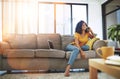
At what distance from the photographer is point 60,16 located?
645cm

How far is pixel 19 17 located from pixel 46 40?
236cm

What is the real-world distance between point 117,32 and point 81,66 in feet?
2.93

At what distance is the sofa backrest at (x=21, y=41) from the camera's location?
3613 mm

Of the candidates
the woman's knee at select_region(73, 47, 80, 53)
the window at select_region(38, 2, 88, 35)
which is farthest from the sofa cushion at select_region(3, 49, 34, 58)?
the window at select_region(38, 2, 88, 35)

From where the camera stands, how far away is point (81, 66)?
3.22 meters

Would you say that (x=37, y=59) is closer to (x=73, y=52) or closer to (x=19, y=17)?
(x=73, y=52)

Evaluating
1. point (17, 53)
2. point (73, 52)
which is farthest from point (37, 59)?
point (73, 52)

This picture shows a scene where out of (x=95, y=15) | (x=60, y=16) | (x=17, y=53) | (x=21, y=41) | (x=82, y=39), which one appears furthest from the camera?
(x=95, y=15)

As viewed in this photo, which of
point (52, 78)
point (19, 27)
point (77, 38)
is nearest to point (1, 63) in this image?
point (52, 78)

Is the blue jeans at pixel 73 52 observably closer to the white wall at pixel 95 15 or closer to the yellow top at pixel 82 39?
the yellow top at pixel 82 39

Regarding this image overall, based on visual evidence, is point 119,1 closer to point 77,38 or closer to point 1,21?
point 77,38

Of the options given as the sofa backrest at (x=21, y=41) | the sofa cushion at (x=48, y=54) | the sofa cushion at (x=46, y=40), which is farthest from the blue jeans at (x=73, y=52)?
the sofa backrest at (x=21, y=41)

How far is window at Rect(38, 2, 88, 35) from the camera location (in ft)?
20.6

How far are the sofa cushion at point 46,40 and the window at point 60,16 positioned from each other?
2391 mm
